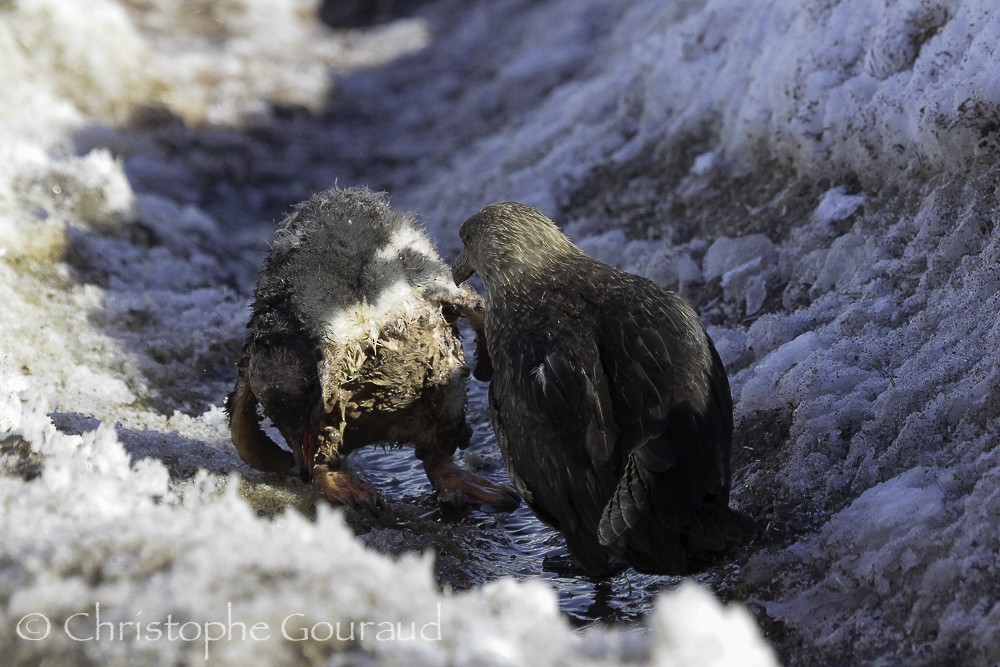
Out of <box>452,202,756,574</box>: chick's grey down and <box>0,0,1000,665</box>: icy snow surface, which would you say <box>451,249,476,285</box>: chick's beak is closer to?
<box>452,202,756,574</box>: chick's grey down

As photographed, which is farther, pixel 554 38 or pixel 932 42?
pixel 554 38

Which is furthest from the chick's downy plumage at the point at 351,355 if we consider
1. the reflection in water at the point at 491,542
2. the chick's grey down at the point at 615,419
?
the chick's grey down at the point at 615,419

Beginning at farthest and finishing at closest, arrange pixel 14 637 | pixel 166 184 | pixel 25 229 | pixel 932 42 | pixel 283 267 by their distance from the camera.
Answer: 1. pixel 166 184
2. pixel 25 229
3. pixel 932 42
4. pixel 283 267
5. pixel 14 637

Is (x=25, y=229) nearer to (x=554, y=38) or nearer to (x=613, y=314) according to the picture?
(x=613, y=314)

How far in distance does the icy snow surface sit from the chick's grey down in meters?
0.28

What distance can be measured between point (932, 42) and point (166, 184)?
5.98 meters

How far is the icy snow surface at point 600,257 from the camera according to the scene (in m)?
2.76

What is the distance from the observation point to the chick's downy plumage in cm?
470

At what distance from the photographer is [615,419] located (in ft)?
12.7

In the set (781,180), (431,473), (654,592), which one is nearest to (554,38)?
(781,180)

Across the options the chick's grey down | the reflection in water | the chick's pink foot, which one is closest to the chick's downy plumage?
the chick's pink foot

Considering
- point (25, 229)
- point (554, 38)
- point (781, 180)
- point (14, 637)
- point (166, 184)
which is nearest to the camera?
point (14, 637)

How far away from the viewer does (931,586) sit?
3121mm

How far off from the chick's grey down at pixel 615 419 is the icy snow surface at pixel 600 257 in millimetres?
280
